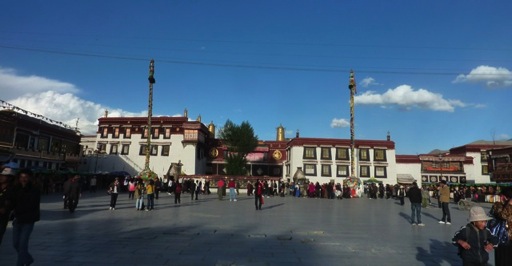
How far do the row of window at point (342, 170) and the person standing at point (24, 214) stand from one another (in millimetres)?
47171

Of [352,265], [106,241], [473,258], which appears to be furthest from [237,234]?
[473,258]

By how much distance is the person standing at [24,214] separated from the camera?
5.83 m

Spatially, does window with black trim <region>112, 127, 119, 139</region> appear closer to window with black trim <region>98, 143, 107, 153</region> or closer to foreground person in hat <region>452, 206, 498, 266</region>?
window with black trim <region>98, 143, 107, 153</region>

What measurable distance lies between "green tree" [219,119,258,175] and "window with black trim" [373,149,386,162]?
60.7 ft

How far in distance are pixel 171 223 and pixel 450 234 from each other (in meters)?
9.25

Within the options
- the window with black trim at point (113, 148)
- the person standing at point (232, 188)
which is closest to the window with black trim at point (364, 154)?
the person standing at point (232, 188)

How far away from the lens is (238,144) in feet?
172

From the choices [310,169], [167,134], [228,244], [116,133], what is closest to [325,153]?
Answer: [310,169]

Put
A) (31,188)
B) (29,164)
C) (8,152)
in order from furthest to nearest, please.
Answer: (29,164) → (8,152) → (31,188)

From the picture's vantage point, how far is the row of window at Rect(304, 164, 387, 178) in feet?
170

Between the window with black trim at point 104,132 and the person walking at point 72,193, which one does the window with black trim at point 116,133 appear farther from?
the person walking at point 72,193

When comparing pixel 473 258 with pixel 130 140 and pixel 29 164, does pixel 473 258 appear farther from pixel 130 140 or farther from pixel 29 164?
pixel 130 140

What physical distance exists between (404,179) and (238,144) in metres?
27.3

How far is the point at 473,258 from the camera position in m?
4.45
